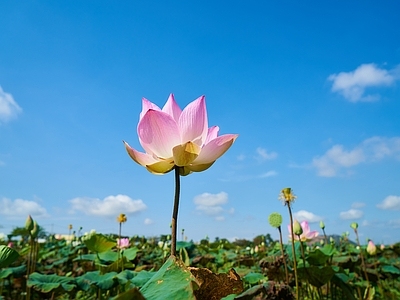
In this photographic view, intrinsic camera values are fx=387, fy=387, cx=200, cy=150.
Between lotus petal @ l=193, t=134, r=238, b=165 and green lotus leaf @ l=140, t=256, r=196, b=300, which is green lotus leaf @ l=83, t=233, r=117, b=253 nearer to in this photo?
lotus petal @ l=193, t=134, r=238, b=165

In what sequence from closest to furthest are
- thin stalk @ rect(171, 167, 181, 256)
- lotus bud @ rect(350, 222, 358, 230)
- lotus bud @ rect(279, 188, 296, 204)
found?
1. thin stalk @ rect(171, 167, 181, 256)
2. lotus bud @ rect(279, 188, 296, 204)
3. lotus bud @ rect(350, 222, 358, 230)

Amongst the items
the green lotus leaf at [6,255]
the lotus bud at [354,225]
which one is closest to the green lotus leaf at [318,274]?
the lotus bud at [354,225]

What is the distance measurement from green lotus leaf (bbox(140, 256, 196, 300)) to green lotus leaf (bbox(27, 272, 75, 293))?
1506 mm

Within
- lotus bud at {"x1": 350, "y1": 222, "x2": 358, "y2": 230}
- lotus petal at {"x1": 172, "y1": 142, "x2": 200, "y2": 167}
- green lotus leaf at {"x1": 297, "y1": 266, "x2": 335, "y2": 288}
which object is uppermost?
lotus bud at {"x1": 350, "y1": 222, "x2": 358, "y2": 230}

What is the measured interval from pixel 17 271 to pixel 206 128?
2.07m

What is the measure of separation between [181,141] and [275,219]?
2.85 ft

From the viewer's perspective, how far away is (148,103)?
2.60ft

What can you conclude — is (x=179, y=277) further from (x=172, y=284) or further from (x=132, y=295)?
(x=132, y=295)

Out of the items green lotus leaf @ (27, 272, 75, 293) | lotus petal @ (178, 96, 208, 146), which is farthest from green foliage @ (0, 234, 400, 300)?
lotus petal @ (178, 96, 208, 146)

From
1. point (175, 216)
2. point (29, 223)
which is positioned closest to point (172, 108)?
point (175, 216)

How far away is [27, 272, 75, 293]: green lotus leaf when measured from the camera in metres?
1.82

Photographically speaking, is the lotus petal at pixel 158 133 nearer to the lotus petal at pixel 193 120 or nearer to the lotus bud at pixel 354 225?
the lotus petal at pixel 193 120

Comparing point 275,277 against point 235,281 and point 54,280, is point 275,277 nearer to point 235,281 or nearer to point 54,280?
point 54,280

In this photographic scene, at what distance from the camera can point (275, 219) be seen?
1487 mm
